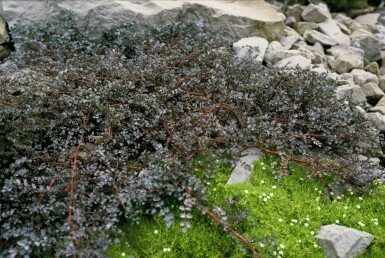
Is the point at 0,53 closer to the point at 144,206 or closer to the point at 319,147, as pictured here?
the point at 144,206

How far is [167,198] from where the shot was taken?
10.0ft

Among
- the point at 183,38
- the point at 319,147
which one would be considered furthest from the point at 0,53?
Result: the point at 319,147

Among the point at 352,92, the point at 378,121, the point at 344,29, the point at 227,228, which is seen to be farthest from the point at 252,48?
the point at 227,228

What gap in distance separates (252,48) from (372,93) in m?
1.29

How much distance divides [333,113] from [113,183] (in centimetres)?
185

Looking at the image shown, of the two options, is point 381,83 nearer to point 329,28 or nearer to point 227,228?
point 329,28

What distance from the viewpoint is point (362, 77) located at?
4938mm

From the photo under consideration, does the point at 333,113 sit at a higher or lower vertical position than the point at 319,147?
higher

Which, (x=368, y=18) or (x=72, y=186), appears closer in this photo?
(x=72, y=186)

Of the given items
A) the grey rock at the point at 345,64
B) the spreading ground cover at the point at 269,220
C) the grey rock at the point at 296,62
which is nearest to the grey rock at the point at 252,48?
the grey rock at the point at 296,62

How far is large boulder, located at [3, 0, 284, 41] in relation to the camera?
16.8 ft

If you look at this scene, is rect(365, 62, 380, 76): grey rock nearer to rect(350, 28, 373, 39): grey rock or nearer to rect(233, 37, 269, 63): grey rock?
rect(350, 28, 373, 39): grey rock

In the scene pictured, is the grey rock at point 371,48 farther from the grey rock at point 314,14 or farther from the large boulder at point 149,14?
the large boulder at point 149,14

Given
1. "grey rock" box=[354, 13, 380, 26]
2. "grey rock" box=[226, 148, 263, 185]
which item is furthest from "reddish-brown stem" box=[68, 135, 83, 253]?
"grey rock" box=[354, 13, 380, 26]
